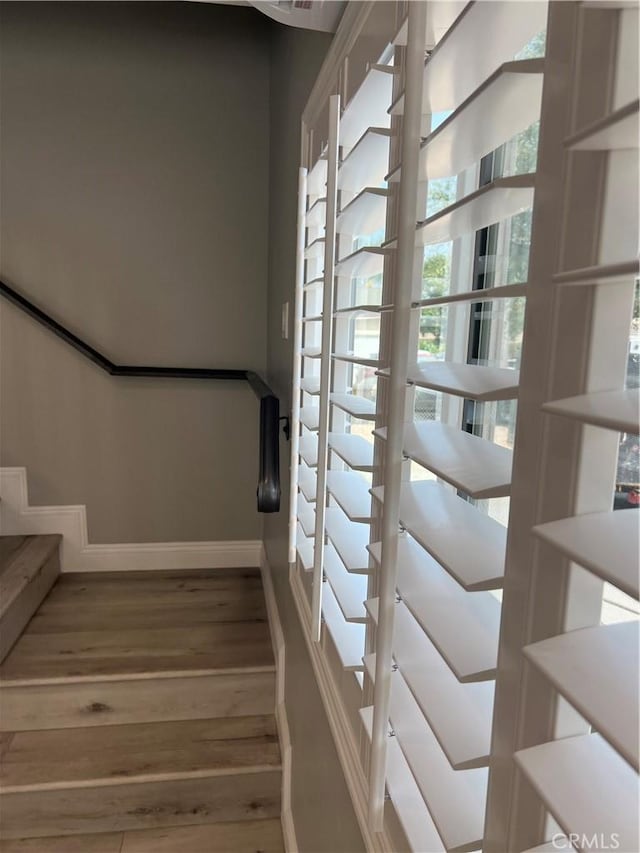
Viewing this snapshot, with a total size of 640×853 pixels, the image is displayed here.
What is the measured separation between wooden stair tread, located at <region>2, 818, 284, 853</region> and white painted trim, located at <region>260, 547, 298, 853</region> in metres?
0.06

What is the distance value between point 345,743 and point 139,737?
1.12m

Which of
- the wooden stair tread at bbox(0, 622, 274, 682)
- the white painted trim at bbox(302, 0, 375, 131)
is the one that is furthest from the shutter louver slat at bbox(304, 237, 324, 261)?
the wooden stair tread at bbox(0, 622, 274, 682)

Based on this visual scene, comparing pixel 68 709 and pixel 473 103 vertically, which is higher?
pixel 473 103

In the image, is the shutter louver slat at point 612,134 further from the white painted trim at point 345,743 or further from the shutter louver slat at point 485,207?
the white painted trim at point 345,743

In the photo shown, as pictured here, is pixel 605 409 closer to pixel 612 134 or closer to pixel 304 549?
pixel 612 134

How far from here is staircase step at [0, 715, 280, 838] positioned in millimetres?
1694

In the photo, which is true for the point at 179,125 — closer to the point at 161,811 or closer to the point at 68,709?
the point at 68,709

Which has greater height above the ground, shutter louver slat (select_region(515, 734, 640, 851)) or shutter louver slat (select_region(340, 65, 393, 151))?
shutter louver slat (select_region(340, 65, 393, 151))

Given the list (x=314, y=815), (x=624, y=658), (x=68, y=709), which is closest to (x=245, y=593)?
(x=68, y=709)

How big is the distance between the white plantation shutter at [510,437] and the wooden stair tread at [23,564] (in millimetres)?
1592

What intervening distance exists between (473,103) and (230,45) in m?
2.32

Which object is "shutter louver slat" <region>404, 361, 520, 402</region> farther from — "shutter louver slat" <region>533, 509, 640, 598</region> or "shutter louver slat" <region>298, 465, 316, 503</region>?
"shutter louver slat" <region>298, 465, 316, 503</region>

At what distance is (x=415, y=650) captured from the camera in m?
0.63

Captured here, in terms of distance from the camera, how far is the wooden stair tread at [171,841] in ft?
5.42
